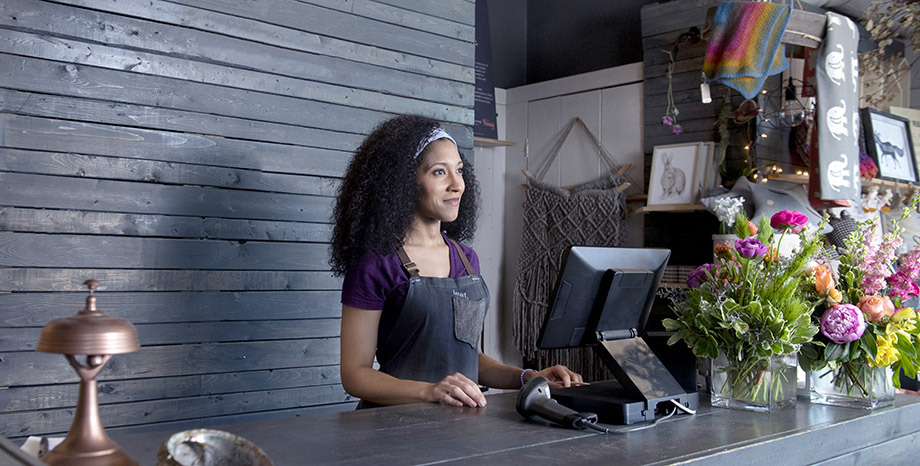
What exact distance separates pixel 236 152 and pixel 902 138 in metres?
3.67

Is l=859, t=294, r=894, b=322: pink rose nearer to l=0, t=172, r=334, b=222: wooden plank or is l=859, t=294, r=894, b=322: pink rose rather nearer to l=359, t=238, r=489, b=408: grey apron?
l=359, t=238, r=489, b=408: grey apron

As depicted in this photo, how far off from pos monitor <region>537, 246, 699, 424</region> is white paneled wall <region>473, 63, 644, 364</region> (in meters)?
3.24

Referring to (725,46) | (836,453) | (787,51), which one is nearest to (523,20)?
(787,51)

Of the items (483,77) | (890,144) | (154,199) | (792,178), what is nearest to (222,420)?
(154,199)

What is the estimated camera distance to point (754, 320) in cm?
182

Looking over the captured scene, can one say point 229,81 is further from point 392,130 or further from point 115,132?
point 392,130

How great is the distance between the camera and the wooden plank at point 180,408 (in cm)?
232

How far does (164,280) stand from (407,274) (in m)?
0.85

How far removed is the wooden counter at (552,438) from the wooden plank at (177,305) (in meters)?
1.06

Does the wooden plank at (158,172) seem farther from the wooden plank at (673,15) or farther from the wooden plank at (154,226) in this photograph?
the wooden plank at (673,15)

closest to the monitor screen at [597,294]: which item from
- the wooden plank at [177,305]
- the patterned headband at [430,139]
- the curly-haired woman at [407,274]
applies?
the curly-haired woman at [407,274]

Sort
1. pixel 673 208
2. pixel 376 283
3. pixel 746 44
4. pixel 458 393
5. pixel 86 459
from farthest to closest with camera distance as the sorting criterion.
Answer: pixel 673 208, pixel 746 44, pixel 376 283, pixel 458 393, pixel 86 459

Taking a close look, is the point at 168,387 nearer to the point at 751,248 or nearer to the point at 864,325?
the point at 751,248

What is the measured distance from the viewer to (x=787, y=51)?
4352 mm
